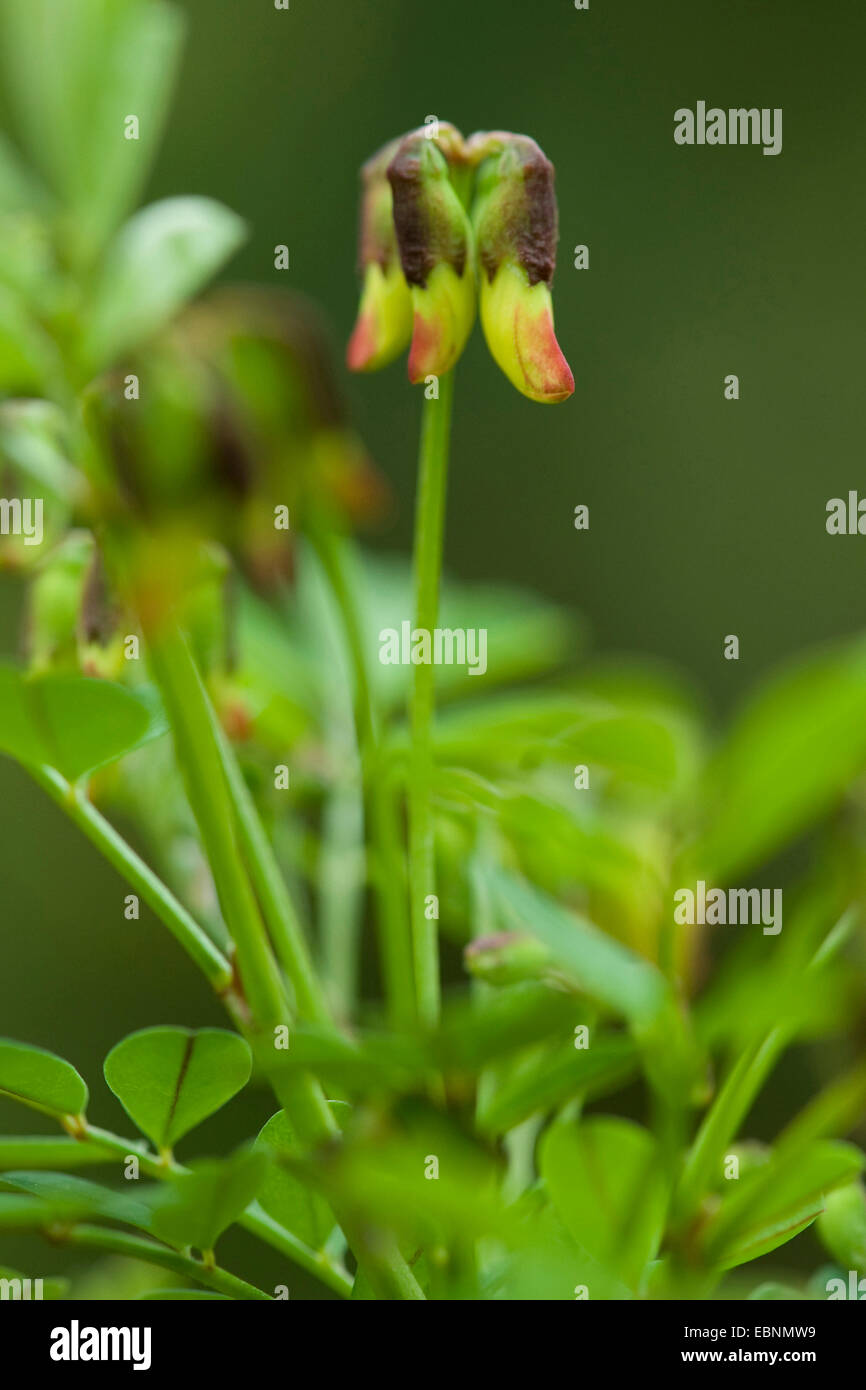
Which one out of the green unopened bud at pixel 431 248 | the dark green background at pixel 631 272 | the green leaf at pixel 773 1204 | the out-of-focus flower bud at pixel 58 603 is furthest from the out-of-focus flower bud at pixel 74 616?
the dark green background at pixel 631 272

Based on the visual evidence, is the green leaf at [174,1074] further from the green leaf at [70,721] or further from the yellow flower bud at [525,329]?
the yellow flower bud at [525,329]

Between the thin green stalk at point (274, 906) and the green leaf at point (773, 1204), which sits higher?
the thin green stalk at point (274, 906)

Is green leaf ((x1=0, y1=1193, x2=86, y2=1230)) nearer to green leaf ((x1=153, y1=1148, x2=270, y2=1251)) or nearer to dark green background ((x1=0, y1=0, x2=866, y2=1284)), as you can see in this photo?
green leaf ((x1=153, y1=1148, x2=270, y2=1251))

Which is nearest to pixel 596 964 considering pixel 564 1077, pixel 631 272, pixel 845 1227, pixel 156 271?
pixel 564 1077

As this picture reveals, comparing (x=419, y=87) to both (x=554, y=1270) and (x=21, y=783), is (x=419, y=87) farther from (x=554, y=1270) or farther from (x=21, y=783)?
(x=554, y=1270)
